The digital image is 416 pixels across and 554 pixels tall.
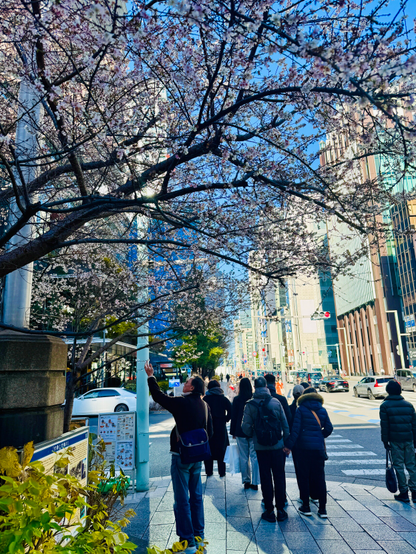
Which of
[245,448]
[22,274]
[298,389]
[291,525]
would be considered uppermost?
[22,274]

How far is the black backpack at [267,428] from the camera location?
552cm

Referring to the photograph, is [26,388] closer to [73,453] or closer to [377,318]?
[73,453]

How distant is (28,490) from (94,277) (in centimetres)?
690

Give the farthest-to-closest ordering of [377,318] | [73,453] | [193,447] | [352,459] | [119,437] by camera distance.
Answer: [377,318]
[352,459]
[119,437]
[193,447]
[73,453]

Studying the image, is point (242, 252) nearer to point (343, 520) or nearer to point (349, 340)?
point (343, 520)


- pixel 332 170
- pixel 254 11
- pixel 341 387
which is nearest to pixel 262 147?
pixel 332 170

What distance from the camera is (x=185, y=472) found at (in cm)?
484

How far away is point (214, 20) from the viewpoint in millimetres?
3607

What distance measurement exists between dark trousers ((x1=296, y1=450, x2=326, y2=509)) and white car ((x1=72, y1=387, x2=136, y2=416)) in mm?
14343

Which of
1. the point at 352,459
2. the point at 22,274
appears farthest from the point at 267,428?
the point at 352,459

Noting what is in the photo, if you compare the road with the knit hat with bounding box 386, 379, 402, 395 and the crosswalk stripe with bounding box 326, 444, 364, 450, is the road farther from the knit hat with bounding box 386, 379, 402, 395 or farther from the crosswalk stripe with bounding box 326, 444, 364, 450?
the knit hat with bounding box 386, 379, 402, 395

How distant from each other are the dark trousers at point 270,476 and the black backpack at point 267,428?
234 millimetres

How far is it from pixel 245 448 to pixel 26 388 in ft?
15.3

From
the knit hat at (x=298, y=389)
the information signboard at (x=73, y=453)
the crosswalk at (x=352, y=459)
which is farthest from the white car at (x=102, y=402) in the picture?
the information signboard at (x=73, y=453)
